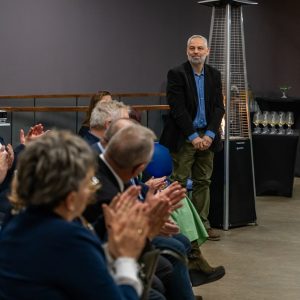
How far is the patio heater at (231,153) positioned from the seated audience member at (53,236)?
11.5 ft

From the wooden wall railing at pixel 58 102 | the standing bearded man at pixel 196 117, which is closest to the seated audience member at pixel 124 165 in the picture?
the standing bearded man at pixel 196 117

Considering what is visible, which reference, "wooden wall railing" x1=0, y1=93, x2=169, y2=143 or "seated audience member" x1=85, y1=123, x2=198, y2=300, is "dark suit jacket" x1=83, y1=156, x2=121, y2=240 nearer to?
"seated audience member" x1=85, y1=123, x2=198, y2=300

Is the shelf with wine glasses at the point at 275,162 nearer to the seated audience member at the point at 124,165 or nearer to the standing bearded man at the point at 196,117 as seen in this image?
the standing bearded man at the point at 196,117

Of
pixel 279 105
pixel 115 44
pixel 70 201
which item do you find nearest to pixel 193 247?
pixel 70 201

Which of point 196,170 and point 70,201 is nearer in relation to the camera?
point 70,201

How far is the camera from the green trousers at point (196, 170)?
488 cm

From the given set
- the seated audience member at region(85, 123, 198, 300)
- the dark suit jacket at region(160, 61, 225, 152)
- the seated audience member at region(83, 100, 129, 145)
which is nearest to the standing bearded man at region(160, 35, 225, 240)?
the dark suit jacket at region(160, 61, 225, 152)

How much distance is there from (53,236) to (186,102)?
3.38 meters

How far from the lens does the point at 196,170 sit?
196 inches

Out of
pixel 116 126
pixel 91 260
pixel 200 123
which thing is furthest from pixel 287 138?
pixel 91 260

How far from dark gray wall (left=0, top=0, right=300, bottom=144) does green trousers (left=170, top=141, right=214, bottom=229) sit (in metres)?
3.17

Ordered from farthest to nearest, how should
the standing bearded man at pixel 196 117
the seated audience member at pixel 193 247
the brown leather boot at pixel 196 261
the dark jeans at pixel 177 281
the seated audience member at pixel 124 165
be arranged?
the standing bearded man at pixel 196 117, the brown leather boot at pixel 196 261, the seated audience member at pixel 193 247, the dark jeans at pixel 177 281, the seated audience member at pixel 124 165

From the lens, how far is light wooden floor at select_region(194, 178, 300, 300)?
3709 millimetres

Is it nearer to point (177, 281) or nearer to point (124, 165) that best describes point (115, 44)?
point (177, 281)
